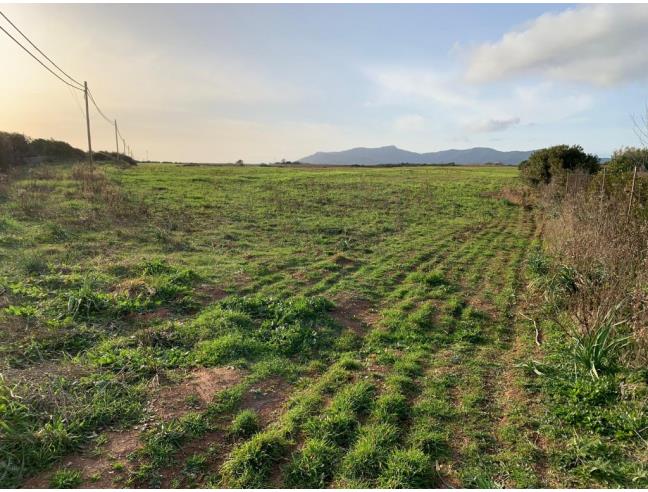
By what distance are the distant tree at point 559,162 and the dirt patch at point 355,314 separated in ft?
59.7

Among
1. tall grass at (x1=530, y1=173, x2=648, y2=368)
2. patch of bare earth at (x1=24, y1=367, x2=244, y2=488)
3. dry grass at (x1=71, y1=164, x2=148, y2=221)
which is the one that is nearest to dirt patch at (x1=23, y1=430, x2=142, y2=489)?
patch of bare earth at (x1=24, y1=367, x2=244, y2=488)

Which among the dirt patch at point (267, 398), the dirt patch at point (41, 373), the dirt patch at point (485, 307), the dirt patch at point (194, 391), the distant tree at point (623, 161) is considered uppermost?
the distant tree at point (623, 161)

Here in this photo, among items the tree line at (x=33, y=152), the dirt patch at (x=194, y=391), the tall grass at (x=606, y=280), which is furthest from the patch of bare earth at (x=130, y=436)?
the tree line at (x=33, y=152)

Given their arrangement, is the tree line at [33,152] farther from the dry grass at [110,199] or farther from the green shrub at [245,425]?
the green shrub at [245,425]

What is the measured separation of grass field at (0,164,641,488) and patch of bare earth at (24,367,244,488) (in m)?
0.02

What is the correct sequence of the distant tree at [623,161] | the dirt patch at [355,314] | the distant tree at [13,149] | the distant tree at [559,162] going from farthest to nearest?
the distant tree at [13,149] < the distant tree at [559,162] < the distant tree at [623,161] < the dirt patch at [355,314]

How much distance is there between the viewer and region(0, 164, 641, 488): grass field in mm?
3389

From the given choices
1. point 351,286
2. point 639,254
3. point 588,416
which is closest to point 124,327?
point 351,286

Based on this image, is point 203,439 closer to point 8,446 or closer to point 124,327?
point 8,446

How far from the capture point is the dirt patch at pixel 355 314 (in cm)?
659

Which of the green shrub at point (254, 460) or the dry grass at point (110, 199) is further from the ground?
the dry grass at point (110, 199)

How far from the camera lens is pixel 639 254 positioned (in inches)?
237

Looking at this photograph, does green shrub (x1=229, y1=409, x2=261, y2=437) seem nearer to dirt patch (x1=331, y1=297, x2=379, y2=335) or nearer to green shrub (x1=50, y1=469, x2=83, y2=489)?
green shrub (x1=50, y1=469, x2=83, y2=489)

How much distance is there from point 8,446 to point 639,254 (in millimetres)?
7859
